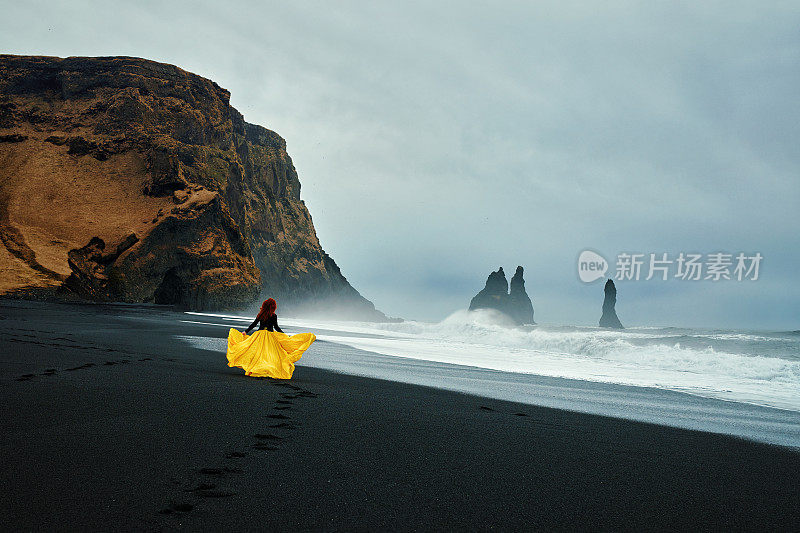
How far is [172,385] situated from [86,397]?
48.1 inches

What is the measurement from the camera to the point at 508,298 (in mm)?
113562

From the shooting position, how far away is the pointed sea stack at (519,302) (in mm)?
112750

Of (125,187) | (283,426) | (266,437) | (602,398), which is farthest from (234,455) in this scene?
(125,187)

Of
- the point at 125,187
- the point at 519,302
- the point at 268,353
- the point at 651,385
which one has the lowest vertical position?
the point at 268,353

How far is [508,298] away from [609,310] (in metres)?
21.9

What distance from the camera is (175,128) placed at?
6875 cm

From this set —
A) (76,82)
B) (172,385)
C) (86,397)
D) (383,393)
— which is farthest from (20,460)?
(76,82)

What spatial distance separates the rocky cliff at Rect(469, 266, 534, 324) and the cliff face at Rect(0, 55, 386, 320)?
5096cm

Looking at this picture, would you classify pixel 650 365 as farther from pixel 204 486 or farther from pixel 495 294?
pixel 495 294

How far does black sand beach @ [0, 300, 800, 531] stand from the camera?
7.98 ft

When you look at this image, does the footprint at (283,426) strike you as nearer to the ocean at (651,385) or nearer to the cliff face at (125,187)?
the ocean at (651,385)

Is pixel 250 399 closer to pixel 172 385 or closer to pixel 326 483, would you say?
pixel 172 385

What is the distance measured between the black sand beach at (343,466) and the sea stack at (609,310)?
109418mm

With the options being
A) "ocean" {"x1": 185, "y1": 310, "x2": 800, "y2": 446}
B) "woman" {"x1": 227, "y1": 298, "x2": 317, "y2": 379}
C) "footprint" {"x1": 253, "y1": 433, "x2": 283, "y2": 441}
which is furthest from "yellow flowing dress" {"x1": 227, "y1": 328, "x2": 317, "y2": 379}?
"footprint" {"x1": 253, "y1": 433, "x2": 283, "y2": 441}
